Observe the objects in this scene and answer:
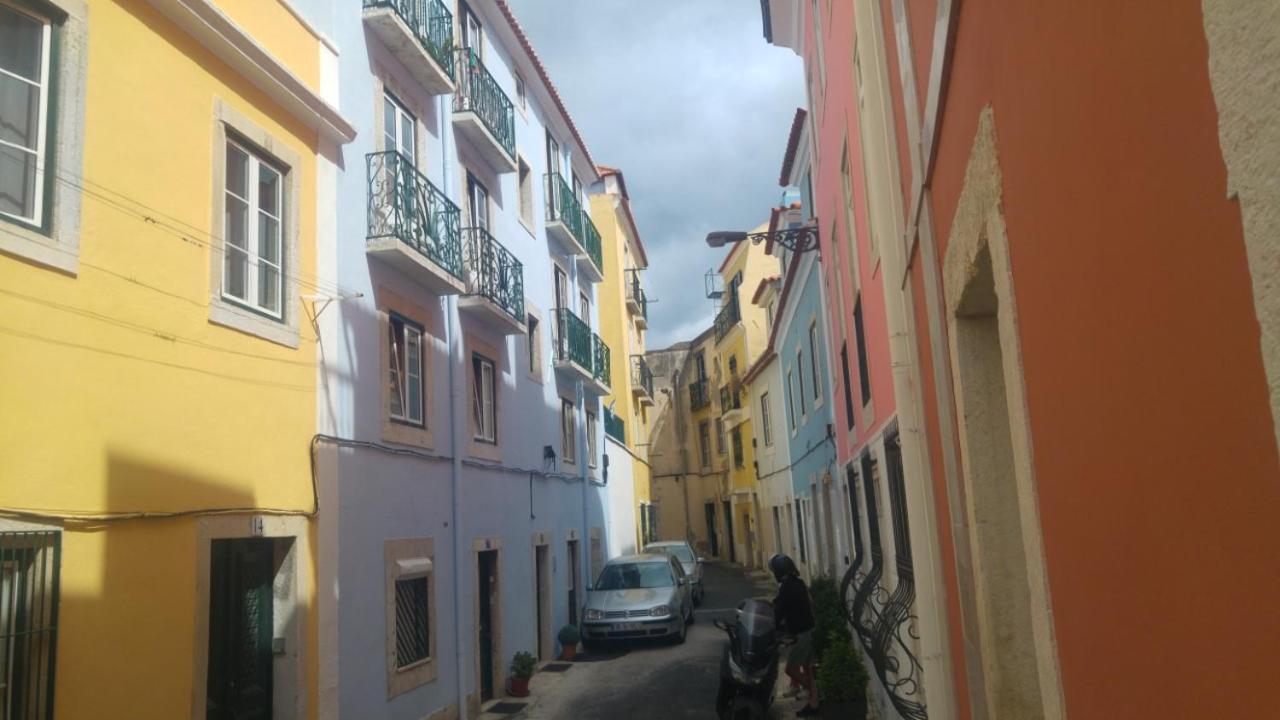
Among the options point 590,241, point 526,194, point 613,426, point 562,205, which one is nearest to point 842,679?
point 526,194

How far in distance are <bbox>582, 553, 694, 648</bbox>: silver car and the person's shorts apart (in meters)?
7.06

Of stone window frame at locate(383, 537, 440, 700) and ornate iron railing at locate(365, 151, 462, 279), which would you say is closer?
stone window frame at locate(383, 537, 440, 700)

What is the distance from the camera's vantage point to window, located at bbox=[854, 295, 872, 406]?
10719 mm

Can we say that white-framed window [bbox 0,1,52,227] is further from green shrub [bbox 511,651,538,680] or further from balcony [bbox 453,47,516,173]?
green shrub [bbox 511,651,538,680]

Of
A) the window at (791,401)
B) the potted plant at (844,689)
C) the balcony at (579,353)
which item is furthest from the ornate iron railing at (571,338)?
the potted plant at (844,689)

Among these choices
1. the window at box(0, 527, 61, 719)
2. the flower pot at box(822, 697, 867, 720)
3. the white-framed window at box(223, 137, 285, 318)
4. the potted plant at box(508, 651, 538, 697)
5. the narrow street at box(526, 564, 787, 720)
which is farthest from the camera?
the potted plant at box(508, 651, 538, 697)

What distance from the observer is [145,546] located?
21.0 feet

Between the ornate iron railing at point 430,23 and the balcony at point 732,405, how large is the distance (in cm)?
2806

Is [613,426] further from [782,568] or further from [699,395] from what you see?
[699,395]

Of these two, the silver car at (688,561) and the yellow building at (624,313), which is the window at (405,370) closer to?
the silver car at (688,561)

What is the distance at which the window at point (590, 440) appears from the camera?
21984 millimetres

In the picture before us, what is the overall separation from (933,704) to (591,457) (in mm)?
16667

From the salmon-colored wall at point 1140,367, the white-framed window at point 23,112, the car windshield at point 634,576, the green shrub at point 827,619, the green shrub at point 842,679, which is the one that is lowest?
the green shrub at point 842,679

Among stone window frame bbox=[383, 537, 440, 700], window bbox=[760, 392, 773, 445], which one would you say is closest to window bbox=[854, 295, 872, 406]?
stone window frame bbox=[383, 537, 440, 700]
